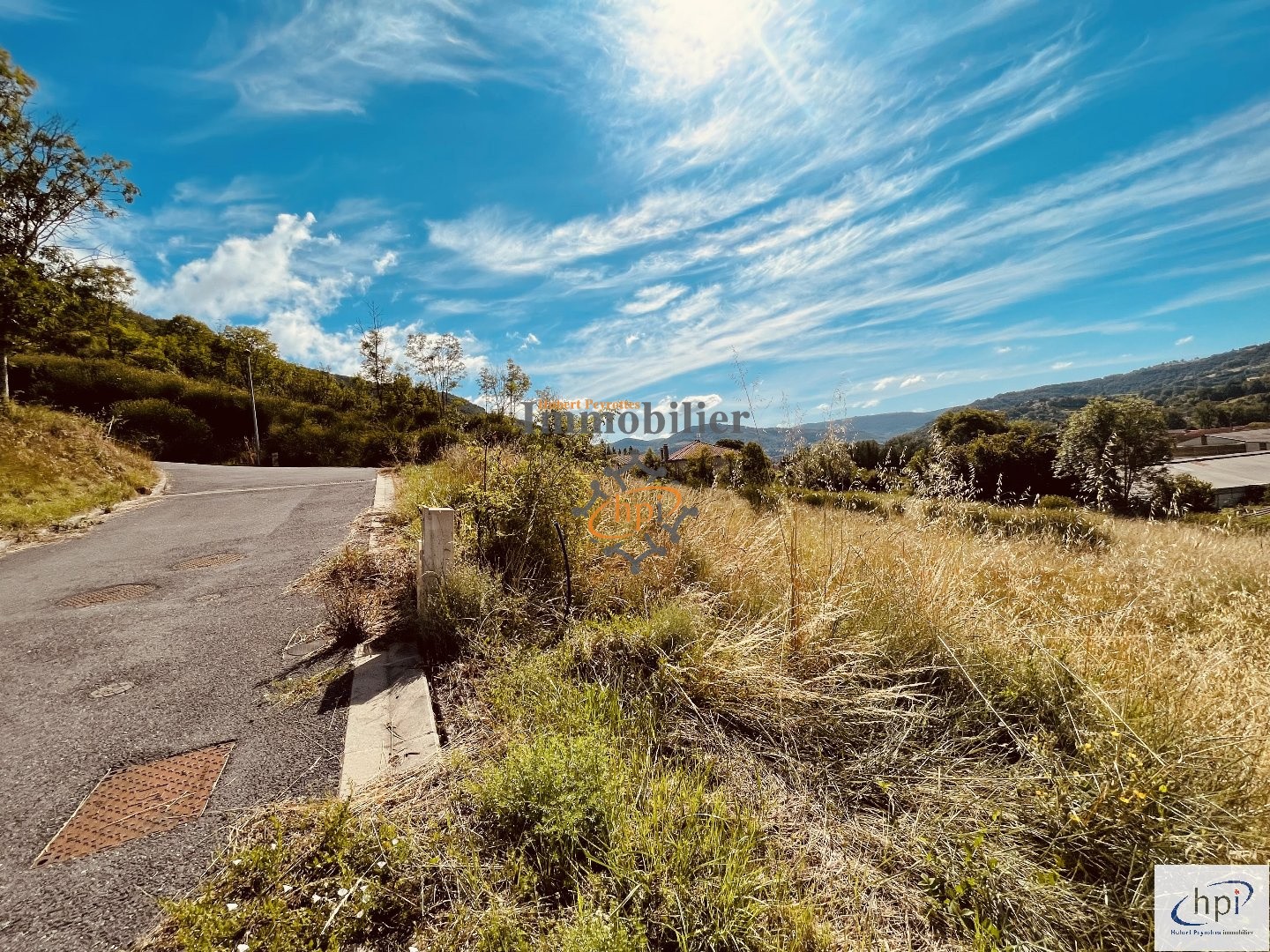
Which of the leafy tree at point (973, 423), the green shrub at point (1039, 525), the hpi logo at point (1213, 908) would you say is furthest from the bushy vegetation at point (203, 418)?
the leafy tree at point (973, 423)

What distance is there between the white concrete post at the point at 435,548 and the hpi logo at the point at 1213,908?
11.4 feet

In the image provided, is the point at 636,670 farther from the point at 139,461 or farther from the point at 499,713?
the point at 139,461

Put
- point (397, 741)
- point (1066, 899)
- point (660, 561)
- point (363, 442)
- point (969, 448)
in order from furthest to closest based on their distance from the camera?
point (969, 448)
point (363, 442)
point (660, 561)
point (397, 741)
point (1066, 899)

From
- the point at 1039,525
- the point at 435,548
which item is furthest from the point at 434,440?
the point at 1039,525

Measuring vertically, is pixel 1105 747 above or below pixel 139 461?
below

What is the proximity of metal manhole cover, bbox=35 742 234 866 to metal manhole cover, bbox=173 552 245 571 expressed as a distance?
135 inches

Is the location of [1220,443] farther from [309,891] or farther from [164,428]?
[164,428]

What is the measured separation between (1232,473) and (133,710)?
49.2 m

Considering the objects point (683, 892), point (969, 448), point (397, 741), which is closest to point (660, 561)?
point (397, 741)

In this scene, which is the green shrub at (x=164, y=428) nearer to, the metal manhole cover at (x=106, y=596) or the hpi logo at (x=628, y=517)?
the metal manhole cover at (x=106, y=596)

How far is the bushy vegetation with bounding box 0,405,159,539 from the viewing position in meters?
6.02

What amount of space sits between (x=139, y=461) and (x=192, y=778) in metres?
11.5

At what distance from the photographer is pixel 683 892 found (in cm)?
142

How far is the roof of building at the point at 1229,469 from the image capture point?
26.6 m
